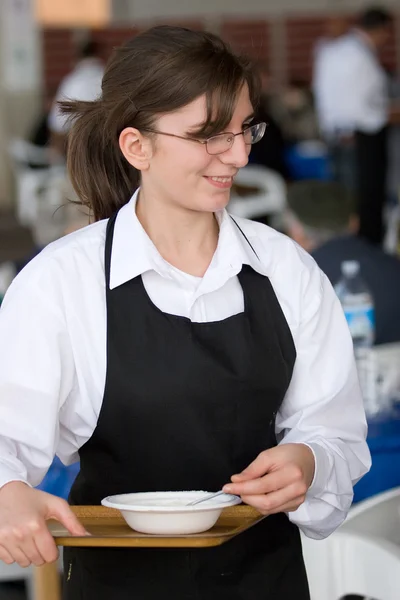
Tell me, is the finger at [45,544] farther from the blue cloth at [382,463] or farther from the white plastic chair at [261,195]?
the white plastic chair at [261,195]

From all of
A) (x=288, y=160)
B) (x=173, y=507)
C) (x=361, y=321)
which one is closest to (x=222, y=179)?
(x=173, y=507)

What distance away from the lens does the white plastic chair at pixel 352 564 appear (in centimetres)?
197

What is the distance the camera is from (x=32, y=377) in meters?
1.49

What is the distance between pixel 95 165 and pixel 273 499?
2.09 ft

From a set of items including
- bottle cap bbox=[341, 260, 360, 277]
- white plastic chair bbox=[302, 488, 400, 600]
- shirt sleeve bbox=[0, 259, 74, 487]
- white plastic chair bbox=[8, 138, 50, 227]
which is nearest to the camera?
shirt sleeve bbox=[0, 259, 74, 487]

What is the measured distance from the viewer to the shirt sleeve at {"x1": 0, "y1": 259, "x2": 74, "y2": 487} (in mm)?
1489

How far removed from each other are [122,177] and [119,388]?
405 millimetres

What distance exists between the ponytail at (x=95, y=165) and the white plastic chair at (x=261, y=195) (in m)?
5.73

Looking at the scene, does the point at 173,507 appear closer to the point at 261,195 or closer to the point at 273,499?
the point at 273,499

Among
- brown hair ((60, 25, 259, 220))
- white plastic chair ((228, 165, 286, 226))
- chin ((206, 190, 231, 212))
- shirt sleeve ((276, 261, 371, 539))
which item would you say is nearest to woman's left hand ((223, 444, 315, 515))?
shirt sleeve ((276, 261, 371, 539))

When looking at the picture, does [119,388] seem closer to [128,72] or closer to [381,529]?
[128,72]

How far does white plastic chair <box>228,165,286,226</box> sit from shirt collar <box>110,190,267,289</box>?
19.2 feet

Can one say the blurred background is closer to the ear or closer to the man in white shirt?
the man in white shirt

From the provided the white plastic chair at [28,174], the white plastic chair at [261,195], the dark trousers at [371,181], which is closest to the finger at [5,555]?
the white plastic chair at [261,195]
